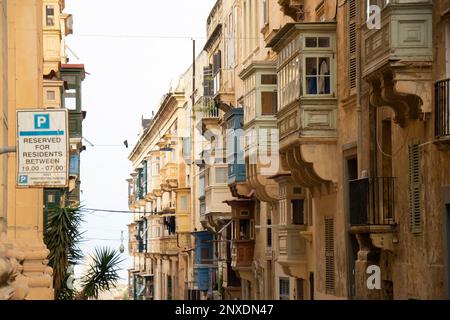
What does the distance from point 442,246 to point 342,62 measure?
9419 mm

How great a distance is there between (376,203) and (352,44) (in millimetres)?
5072

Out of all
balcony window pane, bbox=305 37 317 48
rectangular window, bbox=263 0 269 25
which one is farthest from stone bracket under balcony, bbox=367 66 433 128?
rectangular window, bbox=263 0 269 25

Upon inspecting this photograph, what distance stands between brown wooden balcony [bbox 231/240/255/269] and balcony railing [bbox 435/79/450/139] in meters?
26.4

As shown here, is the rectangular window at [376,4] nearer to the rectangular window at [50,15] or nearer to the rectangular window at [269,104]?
the rectangular window at [269,104]

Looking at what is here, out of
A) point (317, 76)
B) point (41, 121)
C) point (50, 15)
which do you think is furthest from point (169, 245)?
point (41, 121)

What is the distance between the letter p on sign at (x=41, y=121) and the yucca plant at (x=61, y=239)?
630 inches

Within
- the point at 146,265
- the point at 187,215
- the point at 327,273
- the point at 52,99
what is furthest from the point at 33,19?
the point at 146,265

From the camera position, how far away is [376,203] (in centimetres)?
2669

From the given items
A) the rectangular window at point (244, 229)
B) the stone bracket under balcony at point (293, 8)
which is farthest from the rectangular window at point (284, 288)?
the stone bracket under balcony at point (293, 8)

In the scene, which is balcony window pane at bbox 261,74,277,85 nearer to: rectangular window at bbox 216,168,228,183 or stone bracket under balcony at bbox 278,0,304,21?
stone bracket under balcony at bbox 278,0,304,21

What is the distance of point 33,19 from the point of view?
25.2m

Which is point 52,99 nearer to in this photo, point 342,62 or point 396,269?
point 342,62

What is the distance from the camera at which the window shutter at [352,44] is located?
30219 millimetres

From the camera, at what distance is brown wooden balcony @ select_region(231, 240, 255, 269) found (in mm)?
48562
